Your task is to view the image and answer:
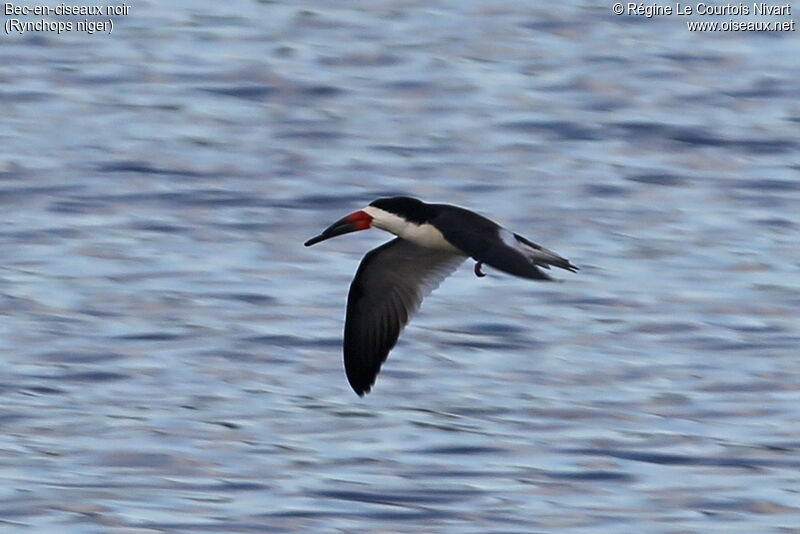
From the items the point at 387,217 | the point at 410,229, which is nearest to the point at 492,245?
the point at 410,229

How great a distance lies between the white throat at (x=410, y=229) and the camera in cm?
1062

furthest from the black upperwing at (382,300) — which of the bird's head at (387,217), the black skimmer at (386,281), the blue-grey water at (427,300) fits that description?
the blue-grey water at (427,300)

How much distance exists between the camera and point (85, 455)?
12688 mm

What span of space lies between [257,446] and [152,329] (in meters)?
2.29

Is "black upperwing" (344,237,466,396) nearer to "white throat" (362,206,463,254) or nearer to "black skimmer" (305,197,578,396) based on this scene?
"black skimmer" (305,197,578,396)

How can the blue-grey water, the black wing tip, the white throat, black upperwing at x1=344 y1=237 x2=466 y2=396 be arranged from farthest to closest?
1. the blue-grey water
2. black upperwing at x1=344 y1=237 x2=466 y2=396
3. the black wing tip
4. the white throat

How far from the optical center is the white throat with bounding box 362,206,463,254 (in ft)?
34.8

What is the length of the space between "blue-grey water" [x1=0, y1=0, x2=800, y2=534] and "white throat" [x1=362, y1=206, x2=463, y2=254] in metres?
1.60

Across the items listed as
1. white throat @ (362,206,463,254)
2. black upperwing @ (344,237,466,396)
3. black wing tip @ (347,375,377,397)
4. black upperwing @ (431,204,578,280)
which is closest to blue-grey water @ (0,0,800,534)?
black wing tip @ (347,375,377,397)

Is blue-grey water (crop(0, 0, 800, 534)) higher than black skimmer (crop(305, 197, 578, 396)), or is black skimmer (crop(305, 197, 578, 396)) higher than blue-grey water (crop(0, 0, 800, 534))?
black skimmer (crop(305, 197, 578, 396))

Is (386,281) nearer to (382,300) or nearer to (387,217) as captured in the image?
(382,300)

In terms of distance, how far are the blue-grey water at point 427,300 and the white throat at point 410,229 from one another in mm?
1596

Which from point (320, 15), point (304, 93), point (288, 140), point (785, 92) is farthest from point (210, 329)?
point (320, 15)

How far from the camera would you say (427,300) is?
50.0 ft
